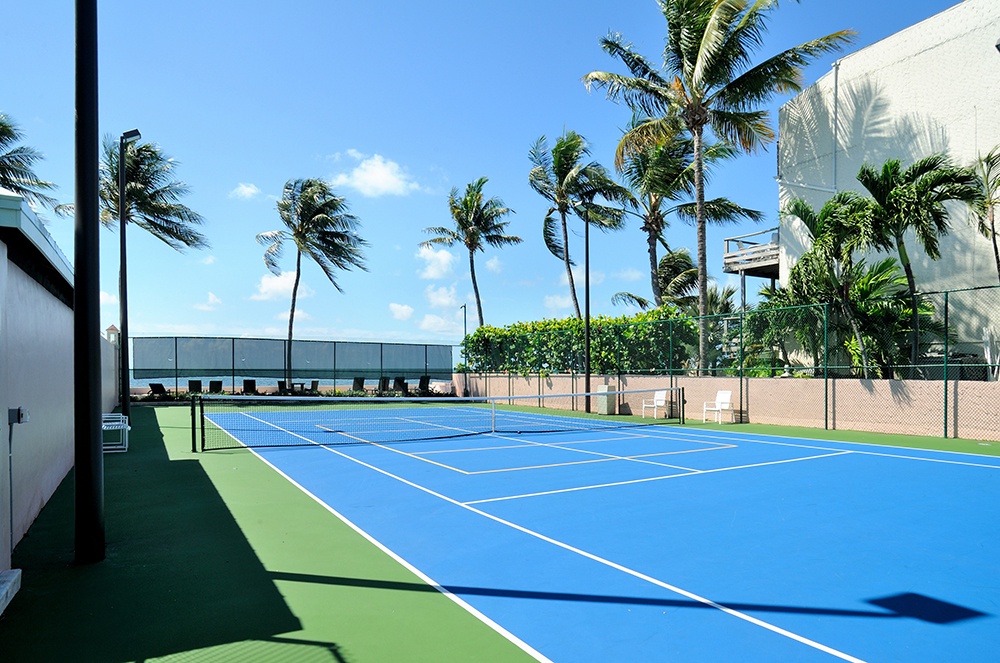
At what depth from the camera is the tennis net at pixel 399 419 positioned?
47.3 feet

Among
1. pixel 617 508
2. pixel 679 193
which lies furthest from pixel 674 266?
pixel 617 508

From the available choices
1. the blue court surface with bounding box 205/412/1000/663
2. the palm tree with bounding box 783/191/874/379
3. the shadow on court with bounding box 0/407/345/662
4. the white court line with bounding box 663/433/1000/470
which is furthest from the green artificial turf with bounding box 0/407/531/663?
the palm tree with bounding box 783/191/874/379

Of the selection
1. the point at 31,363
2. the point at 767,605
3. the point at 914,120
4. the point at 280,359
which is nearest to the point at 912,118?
the point at 914,120

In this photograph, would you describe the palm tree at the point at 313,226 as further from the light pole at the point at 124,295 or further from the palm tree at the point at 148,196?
the light pole at the point at 124,295

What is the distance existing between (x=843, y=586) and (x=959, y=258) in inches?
669

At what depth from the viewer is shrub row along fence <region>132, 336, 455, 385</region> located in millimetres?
28516

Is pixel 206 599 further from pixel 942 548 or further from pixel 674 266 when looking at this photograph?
pixel 674 266

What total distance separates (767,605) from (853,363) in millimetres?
14085

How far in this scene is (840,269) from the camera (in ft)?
56.8

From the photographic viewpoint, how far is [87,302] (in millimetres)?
5285

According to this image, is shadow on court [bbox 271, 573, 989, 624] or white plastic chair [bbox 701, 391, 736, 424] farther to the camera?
white plastic chair [bbox 701, 391, 736, 424]

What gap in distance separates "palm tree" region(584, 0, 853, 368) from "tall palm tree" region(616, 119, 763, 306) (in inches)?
108

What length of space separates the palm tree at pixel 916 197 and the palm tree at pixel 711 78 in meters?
5.63

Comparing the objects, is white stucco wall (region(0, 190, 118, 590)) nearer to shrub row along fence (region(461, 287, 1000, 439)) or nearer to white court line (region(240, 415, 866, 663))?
white court line (region(240, 415, 866, 663))
